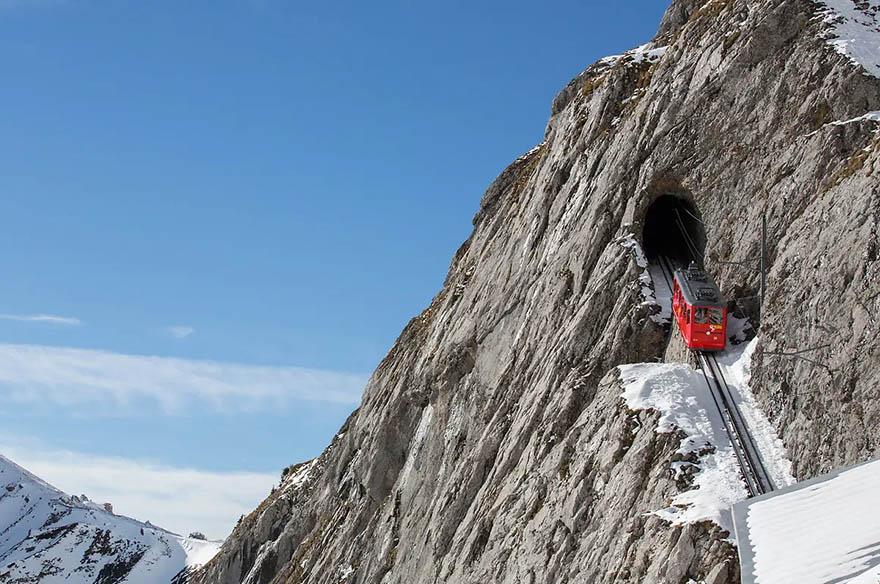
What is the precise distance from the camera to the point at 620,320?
34.2 m

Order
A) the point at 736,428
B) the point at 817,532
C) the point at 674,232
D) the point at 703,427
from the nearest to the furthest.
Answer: the point at 817,532, the point at 703,427, the point at 736,428, the point at 674,232

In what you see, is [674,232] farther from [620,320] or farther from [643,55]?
[643,55]

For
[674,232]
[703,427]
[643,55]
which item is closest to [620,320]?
[703,427]

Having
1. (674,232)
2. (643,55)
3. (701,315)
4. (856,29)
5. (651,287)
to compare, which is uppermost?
(643,55)

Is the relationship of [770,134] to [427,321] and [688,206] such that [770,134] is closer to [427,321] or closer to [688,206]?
[688,206]

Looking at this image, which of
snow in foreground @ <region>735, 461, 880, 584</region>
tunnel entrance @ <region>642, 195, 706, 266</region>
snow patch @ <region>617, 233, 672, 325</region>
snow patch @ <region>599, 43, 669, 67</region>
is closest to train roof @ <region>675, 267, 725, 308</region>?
snow patch @ <region>617, 233, 672, 325</region>

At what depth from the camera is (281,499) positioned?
83.4 m

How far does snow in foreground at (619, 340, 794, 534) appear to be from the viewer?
22906 millimetres

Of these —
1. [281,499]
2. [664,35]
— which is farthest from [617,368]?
[281,499]

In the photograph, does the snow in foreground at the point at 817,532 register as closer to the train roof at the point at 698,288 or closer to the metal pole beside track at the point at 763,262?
the train roof at the point at 698,288

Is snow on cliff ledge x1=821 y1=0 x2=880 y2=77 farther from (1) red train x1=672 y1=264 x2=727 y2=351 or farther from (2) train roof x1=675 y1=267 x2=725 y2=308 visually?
(1) red train x1=672 y1=264 x2=727 y2=351

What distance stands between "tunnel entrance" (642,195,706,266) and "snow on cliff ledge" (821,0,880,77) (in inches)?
339

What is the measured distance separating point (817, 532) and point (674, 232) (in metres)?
24.4

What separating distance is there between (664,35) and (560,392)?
25.3 m
